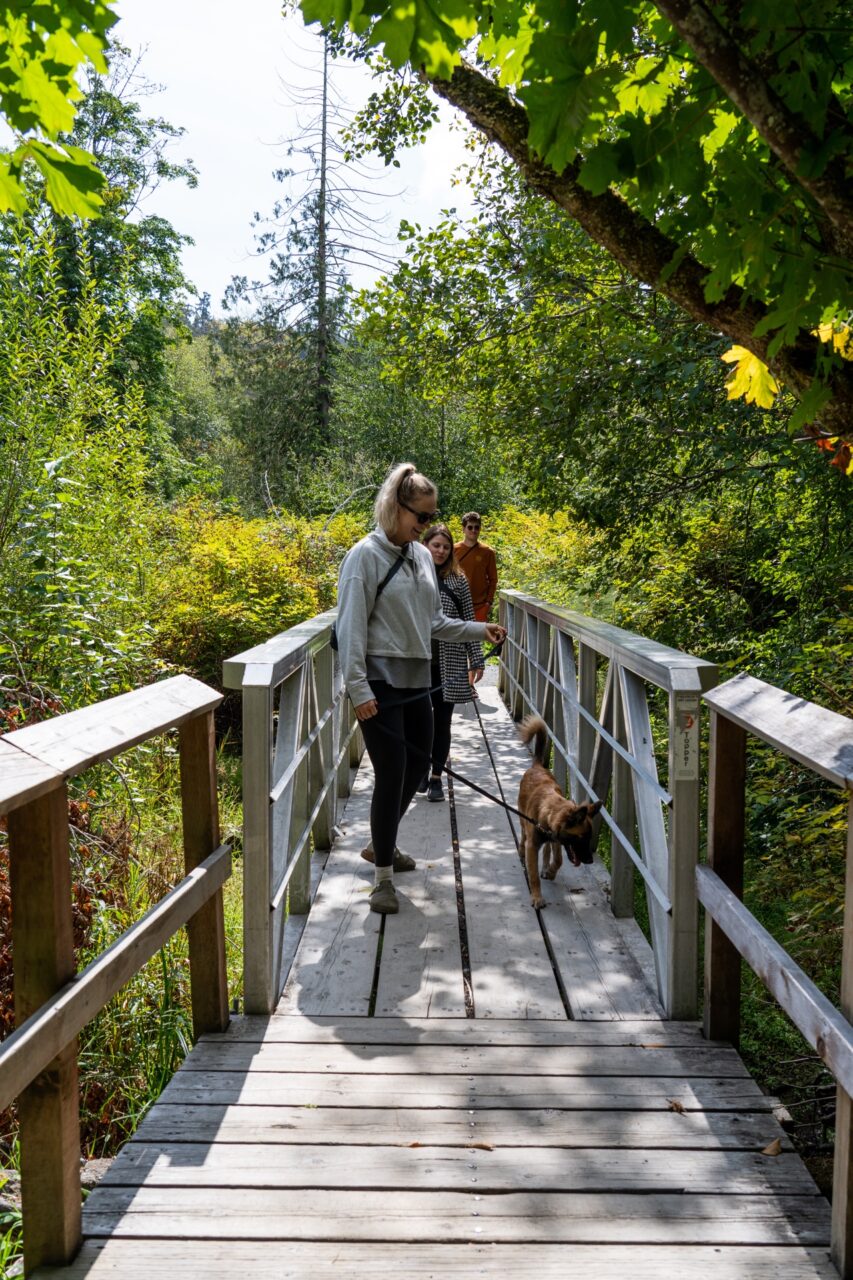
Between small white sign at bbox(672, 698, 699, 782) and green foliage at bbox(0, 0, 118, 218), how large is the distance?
86.9 inches

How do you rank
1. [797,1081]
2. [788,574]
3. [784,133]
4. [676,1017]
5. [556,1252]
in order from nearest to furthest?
[784,133] < [556,1252] < [676,1017] < [797,1081] < [788,574]

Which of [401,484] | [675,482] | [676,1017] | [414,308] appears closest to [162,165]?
[414,308]

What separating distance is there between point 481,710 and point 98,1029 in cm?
666

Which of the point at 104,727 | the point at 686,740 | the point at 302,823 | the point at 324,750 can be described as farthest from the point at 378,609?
the point at 104,727

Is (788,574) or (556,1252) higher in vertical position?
(788,574)

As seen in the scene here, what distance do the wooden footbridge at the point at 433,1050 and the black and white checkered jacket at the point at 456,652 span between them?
1.95 m

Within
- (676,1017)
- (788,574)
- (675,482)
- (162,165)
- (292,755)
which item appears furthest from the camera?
(162,165)

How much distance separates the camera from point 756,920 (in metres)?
2.63

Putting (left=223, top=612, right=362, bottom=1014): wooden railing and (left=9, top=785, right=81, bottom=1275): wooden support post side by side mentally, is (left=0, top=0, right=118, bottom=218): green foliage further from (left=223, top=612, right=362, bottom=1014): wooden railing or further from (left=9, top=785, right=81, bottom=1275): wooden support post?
(left=223, top=612, right=362, bottom=1014): wooden railing

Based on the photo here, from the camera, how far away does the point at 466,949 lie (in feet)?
13.0

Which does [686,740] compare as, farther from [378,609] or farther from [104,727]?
[104,727]

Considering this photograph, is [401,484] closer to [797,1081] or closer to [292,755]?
[292,755]

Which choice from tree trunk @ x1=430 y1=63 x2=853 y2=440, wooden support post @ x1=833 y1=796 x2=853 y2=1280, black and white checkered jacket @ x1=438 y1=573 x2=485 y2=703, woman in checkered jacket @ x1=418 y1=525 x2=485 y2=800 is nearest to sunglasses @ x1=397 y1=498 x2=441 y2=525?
tree trunk @ x1=430 y1=63 x2=853 y2=440

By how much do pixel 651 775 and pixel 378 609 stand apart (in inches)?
52.7
